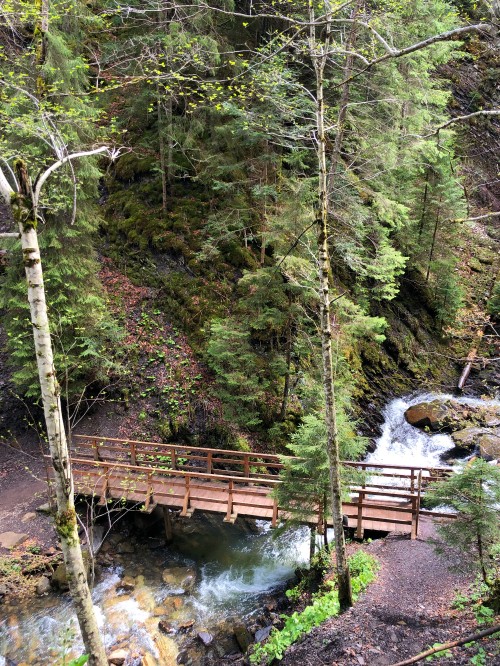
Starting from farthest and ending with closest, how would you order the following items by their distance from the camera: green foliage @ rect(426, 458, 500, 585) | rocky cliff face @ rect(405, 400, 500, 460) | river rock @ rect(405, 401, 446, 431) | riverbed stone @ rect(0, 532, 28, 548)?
river rock @ rect(405, 401, 446, 431)
rocky cliff face @ rect(405, 400, 500, 460)
riverbed stone @ rect(0, 532, 28, 548)
green foliage @ rect(426, 458, 500, 585)

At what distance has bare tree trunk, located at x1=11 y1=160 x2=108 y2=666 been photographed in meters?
4.71

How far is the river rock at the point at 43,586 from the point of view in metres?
9.19

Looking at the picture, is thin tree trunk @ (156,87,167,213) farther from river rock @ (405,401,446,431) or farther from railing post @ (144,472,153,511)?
river rock @ (405,401,446,431)

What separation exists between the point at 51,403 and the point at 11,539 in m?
7.37

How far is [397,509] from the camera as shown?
30.6 feet

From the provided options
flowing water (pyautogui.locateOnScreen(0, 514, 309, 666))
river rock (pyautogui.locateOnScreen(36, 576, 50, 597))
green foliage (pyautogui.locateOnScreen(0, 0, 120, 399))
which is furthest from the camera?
green foliage (pyautogui.locateOnScreen(0, 0, 120, 399))

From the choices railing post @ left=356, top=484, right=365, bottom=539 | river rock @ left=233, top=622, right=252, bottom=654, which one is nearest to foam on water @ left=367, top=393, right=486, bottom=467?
railing post @ left=356, top=484, right=365, bottom=539

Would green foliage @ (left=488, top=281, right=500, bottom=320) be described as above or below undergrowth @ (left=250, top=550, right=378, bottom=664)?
above

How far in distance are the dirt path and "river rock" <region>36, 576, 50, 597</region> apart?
5.46 m

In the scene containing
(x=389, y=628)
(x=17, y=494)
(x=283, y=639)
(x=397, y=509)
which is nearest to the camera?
(x=389, y=628)

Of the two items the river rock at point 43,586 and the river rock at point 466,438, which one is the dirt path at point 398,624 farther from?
the river rock at point 466,438

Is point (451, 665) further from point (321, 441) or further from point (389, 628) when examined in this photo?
point (321, 441)

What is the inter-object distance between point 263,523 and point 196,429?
3346 millimetres

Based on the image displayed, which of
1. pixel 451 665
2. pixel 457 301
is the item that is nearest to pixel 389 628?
pixel 451 665
